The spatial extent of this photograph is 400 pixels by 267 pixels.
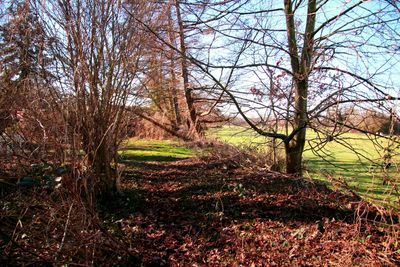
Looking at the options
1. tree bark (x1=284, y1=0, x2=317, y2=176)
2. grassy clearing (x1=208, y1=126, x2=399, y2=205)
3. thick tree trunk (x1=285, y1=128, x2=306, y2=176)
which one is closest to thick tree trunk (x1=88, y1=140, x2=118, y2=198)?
grassy clearing (x1=208, y1=126, x2=399, y2=205)

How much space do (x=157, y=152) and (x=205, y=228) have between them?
25.8 feet

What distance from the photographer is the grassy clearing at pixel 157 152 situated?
379 inches

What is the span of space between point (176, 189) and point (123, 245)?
2.38m

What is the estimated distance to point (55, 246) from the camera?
2750mm

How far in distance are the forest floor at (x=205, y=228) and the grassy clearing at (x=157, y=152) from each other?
13.2 feet

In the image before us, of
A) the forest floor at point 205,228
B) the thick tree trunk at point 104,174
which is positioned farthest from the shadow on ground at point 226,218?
the thick tree trunk at point 104,174

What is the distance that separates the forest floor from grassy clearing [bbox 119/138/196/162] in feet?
13.2

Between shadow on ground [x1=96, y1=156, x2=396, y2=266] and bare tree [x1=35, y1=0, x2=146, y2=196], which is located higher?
bare tree [x1=35, y1=0, x2=146, y2=196]

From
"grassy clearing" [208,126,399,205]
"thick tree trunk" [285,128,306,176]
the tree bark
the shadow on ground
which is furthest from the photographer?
"thick tree trunk" [285,128,306,176]

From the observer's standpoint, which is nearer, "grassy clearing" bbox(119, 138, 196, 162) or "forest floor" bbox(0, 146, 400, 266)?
"forest floor" bbox(0, 146, 400, 266)

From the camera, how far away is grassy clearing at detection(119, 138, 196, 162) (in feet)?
31.6

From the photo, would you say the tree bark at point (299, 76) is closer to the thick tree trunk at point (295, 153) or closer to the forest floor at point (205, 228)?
the thick tree trunk at point (295, 153)

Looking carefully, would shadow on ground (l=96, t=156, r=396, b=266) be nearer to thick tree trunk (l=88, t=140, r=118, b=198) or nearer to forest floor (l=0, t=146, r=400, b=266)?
forest floor (l=0, t=146, r=400, b=266)

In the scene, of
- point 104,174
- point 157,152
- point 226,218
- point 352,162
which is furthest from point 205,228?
point 352,162
